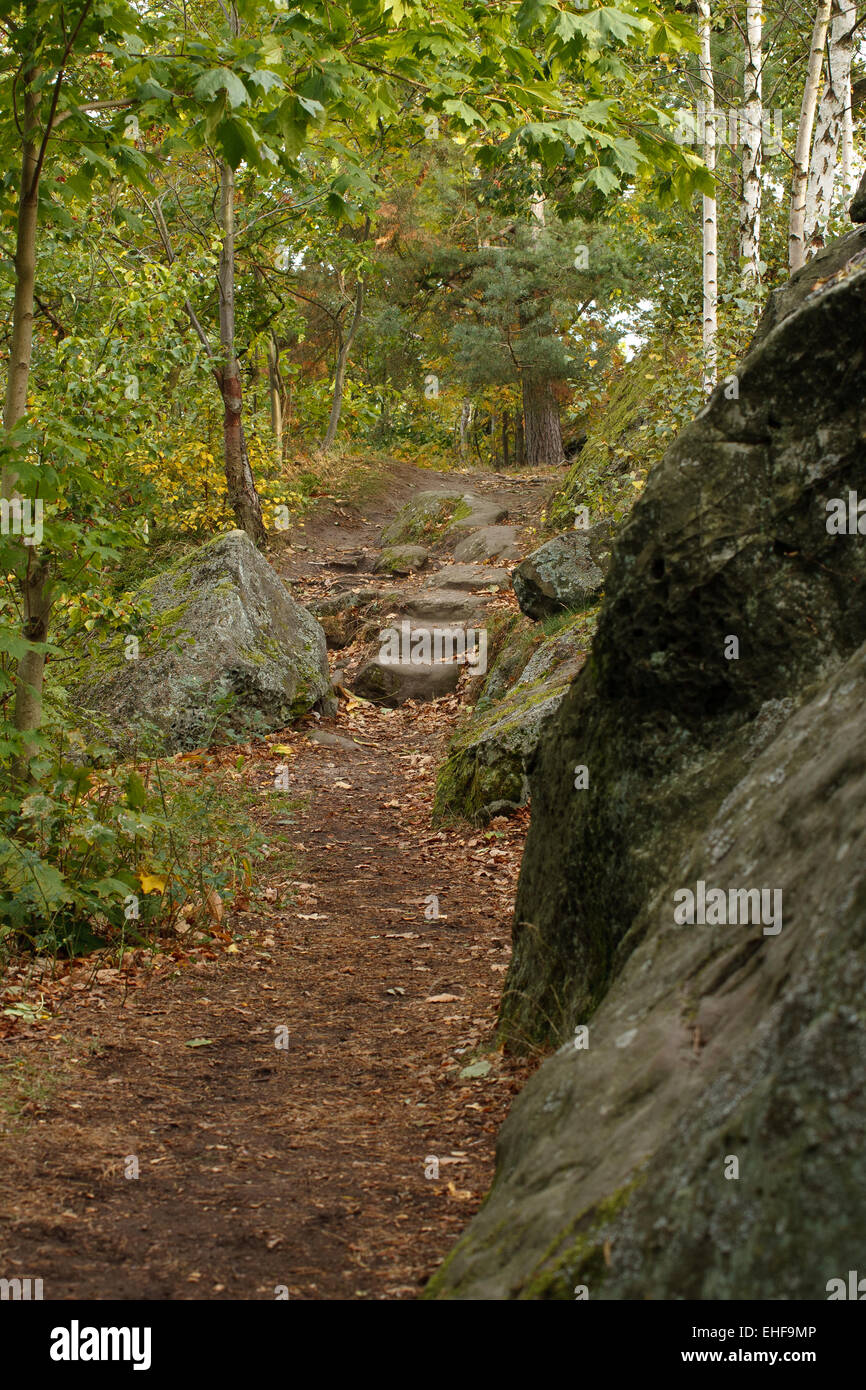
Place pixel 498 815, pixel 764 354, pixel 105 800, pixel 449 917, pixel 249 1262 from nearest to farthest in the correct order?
pixel 249 1262 → pixel 764 354 → pixel 105 800 → pixel 449 917 → pixel 498 815

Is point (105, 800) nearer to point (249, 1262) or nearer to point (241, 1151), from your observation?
point (241, 1151)

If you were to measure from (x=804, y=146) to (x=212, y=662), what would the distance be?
8093mm

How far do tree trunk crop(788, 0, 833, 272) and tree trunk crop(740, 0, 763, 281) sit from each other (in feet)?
2.22

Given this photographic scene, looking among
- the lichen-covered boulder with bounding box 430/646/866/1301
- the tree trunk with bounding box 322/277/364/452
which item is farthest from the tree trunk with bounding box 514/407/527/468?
the lichen-covered boulder with bounding box 430/646/866/1301

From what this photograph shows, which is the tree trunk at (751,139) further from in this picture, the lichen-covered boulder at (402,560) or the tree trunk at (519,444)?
the tree trunk at (519,444)

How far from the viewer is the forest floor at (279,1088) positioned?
3332mm

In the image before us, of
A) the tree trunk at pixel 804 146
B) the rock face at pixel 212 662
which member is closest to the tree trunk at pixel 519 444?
the rock face at pixel 212 662

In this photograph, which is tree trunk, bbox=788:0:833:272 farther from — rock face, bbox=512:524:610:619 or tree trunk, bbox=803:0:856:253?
rock face, bbox=512:524:610:619

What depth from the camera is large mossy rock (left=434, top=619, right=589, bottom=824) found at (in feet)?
29.1

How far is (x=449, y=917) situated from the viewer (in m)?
7.22

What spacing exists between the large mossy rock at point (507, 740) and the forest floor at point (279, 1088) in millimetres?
280
